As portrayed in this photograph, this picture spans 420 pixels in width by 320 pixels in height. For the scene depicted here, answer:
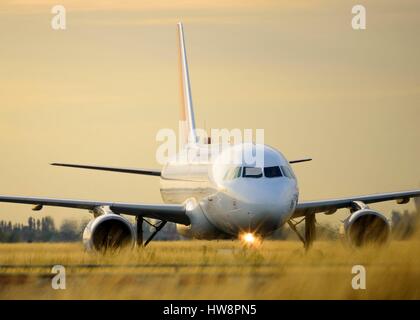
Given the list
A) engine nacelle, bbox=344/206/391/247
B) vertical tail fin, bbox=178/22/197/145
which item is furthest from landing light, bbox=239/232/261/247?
vertical tail fin, bbox=178/22/197/145

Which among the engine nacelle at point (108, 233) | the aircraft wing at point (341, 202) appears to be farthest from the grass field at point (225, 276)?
the aircraft wing at point (341, 202)

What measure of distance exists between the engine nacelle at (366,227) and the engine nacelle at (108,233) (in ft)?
21.6

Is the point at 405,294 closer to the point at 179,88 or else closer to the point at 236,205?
the point at 236,205

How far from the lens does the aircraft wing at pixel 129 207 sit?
129 ft

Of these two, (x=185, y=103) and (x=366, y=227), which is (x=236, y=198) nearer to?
(x=366, y=227)

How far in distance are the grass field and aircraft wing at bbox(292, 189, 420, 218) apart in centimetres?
486

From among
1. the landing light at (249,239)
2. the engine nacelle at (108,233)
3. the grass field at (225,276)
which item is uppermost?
the engine nacelle at (108,233)

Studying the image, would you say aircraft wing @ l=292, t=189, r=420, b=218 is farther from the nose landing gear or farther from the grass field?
the grass field

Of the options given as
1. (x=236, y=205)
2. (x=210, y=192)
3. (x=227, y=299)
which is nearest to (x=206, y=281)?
(x=227, y=299)

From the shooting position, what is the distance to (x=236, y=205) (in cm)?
3569

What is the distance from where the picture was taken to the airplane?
3506 centimetres

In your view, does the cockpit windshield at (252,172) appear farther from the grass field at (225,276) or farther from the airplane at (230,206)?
the grass field at (225,276)
